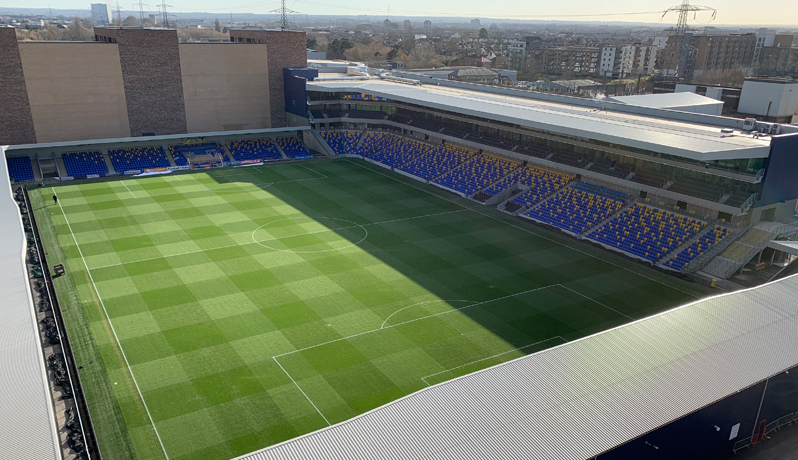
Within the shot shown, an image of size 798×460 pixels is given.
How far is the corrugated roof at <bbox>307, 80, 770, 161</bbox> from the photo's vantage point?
32.5 metres

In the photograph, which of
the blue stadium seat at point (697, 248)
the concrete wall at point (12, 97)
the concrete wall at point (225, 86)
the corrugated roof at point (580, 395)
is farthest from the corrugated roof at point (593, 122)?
the concrete wall at point (12, 97)

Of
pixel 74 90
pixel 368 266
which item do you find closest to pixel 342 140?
pixel 74 90

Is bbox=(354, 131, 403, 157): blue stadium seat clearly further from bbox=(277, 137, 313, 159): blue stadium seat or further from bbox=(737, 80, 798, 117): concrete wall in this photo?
bbox=(737, 80, 798, 117): concrete wall

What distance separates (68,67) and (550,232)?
147 feet

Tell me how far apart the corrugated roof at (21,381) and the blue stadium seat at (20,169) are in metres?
30.8

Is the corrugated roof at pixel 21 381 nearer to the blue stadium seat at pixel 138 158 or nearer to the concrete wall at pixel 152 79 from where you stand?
the blue stadium seat at pixel 138 158

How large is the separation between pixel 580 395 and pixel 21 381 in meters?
15.4

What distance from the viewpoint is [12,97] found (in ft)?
166

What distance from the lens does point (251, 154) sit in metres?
60.0

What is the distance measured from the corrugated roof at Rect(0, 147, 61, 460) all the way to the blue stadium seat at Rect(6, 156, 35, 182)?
30.8 m

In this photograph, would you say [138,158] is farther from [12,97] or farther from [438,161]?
[438,161]

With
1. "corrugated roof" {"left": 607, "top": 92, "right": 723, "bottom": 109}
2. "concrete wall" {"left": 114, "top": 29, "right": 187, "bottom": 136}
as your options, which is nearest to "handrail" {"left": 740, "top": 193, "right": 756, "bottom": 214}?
"corrugated roof" {"left": 607, "top": 92, "right": 723, "bottom": 109}

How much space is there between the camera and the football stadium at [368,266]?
16.2m

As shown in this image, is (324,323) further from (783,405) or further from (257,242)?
(783,405)
